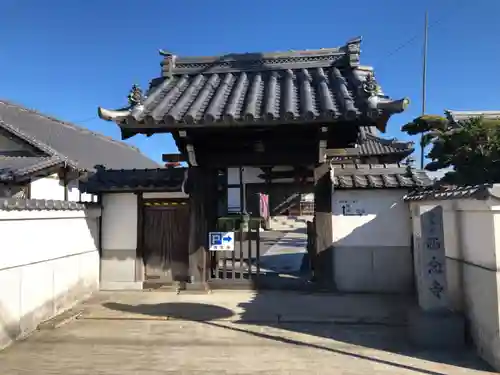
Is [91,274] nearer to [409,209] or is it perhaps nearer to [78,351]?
[78,351]

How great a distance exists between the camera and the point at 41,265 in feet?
20.4

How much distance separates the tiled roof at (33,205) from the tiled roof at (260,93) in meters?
1.69

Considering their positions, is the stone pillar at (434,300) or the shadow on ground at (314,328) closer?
the shadow on ground at (314,328)

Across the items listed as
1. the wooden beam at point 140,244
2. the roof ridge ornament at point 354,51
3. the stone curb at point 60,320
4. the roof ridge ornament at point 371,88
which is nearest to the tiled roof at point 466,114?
the roof ridge ornament at point 354,51

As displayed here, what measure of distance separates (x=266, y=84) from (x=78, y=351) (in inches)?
242

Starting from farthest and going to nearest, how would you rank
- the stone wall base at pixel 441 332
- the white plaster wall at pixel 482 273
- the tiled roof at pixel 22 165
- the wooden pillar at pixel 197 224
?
the tiled roof at pixel 22 165, the wooden pillar at pixel 197 224, the stone wall base at pixel 441 332, the white plaster wall at pixel 482 273

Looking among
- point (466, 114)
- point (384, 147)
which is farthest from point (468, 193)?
point (466, 114)

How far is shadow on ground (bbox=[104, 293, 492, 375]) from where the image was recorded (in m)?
→ 4.71

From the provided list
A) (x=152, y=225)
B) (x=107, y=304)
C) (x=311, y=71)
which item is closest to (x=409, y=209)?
(x=311, y=71)

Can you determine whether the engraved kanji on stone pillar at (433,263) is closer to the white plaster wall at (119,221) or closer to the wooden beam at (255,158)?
the wooden beam at (255,158)

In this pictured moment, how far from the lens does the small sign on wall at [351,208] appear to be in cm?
813

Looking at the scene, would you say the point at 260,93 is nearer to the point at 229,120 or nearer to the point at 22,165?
the point at 229,120

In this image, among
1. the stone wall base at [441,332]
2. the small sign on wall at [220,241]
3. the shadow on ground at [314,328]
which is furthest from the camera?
the small sign on wall at [220,241]

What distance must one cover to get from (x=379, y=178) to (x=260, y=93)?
9.95ft
